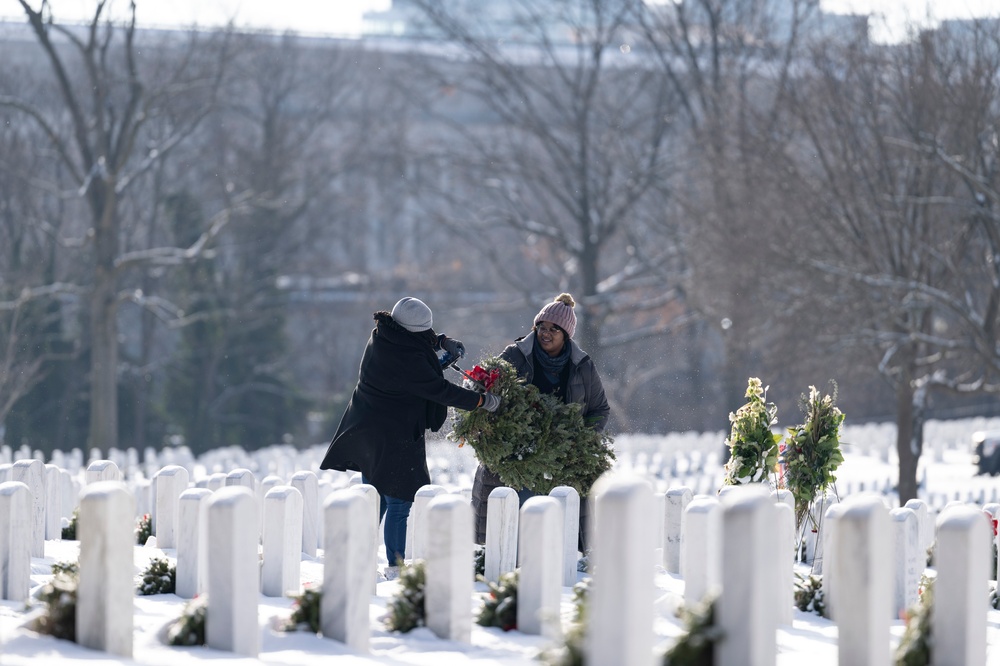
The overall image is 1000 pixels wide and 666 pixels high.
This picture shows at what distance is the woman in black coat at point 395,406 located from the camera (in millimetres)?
7023

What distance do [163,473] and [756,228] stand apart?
40.1ft

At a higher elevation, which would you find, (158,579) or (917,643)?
(917,643)

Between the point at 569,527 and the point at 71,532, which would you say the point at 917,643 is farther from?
the point at 71,532

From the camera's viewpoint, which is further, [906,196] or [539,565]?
[906,196]

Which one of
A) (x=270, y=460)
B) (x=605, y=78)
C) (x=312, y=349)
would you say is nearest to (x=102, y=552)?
(x=270, y=460)

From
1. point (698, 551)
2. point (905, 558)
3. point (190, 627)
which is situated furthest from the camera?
point (905, 558)

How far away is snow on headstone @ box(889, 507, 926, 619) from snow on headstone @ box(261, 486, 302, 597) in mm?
2675

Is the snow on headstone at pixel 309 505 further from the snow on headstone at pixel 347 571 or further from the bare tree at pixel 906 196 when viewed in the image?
the bare tree at pixel 906 196

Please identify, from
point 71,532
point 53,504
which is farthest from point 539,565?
point 71,532

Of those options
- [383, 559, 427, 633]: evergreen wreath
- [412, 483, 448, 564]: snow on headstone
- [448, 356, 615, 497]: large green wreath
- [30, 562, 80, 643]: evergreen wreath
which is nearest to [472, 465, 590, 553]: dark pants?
[448, 356, 615, 497]: large green wreath

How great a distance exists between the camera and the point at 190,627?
4.67 m

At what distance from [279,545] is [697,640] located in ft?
9.15

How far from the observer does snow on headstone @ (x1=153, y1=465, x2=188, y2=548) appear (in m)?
7.70

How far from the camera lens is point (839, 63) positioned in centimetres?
1752
